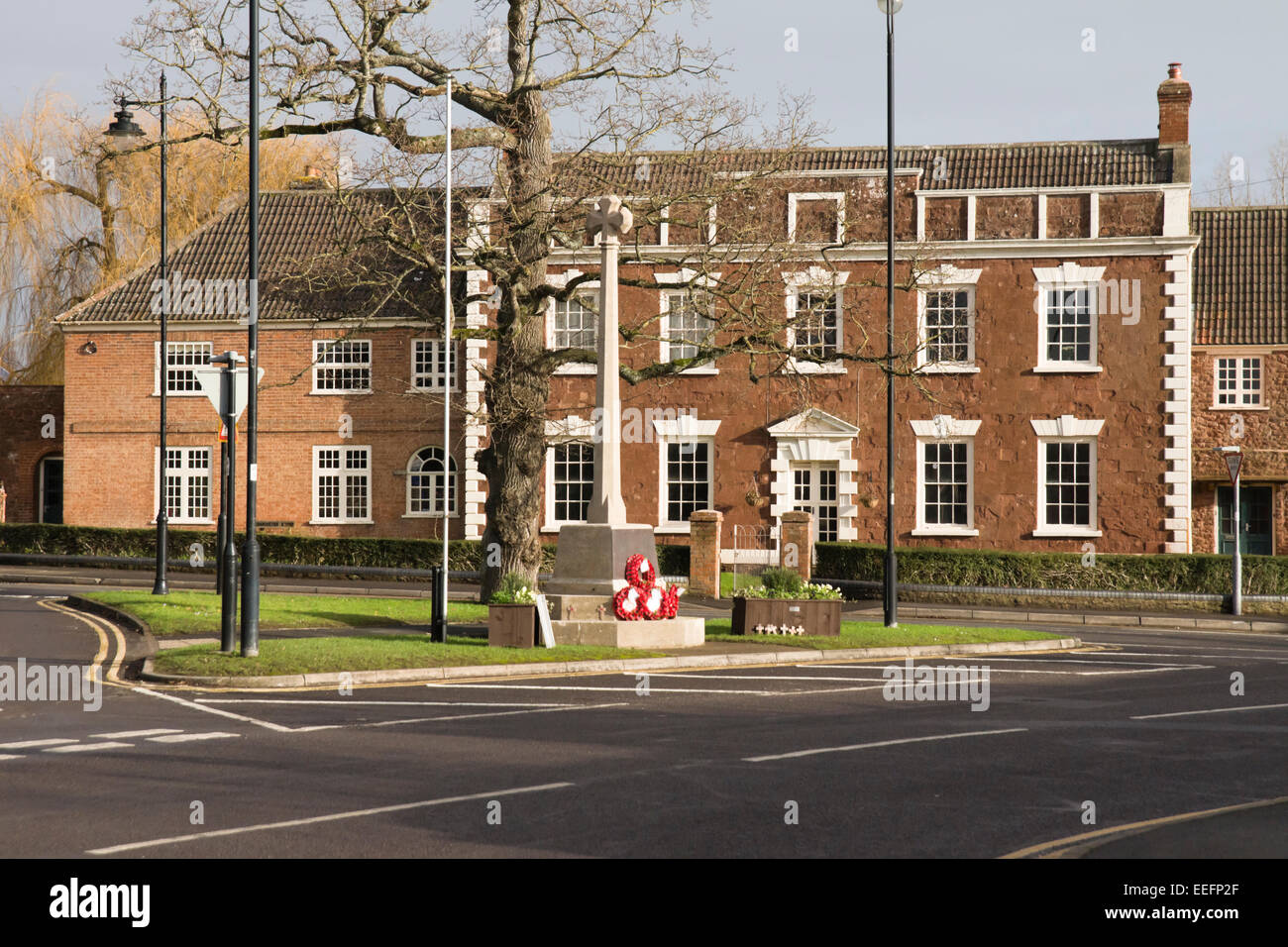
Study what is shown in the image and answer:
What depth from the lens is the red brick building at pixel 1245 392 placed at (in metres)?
39.4

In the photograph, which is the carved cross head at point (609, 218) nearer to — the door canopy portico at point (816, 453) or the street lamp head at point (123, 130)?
the street lamp head at point (123, 130)

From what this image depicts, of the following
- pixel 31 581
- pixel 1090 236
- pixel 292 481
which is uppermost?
pixel 1090 236

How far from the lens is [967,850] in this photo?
801 centimetres

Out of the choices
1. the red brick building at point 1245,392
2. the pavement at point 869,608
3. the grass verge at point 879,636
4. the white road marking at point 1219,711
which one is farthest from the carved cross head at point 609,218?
the red brick building at point 1245,392

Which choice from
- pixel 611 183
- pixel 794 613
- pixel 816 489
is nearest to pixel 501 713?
pixel 794 613

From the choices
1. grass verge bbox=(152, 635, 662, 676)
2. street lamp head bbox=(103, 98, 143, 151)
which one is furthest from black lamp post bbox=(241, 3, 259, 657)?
street lamp head bbox=(103, 98, 143, 151)

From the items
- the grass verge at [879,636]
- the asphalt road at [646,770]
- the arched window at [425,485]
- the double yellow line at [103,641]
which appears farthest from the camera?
the arched window at [425,485]

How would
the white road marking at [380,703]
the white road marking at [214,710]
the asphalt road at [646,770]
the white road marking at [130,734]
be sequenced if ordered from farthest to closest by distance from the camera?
1. the white road marking at [380,703]
2. the white road marking at [214,710]
3. the white road marking at [130,734]
4. the asphalt road at [646,770]

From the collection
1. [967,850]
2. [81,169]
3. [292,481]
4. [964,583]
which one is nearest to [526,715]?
[967,850]

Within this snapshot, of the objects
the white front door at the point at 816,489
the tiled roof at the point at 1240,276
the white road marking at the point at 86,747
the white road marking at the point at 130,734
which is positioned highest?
the tiled roof at the point at 1240,276

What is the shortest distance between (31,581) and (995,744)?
28497 millimetres

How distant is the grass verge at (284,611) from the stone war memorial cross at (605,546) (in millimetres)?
4007
